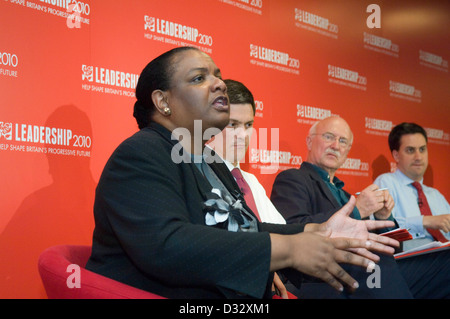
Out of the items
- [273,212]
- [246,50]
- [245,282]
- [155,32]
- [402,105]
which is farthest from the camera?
[402,105]

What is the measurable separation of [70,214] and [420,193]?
3.18 m

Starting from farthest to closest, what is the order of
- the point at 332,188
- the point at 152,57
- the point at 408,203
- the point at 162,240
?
the point at 408,203 < the point at 332,188 < the point at 152,57 < the point at 162,240

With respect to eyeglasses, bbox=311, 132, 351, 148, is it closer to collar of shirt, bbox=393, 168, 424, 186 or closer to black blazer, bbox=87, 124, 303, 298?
collar of shirt, bbox=393, 168, 424, 186

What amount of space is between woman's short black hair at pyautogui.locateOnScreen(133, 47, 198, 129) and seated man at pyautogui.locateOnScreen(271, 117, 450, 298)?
127 centimetres

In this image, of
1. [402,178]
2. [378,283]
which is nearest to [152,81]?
[378,283]

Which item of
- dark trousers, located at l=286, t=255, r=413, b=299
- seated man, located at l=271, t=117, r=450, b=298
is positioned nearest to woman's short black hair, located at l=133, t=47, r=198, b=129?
dark trousers, located at l=286, t=255, r=413, b=299

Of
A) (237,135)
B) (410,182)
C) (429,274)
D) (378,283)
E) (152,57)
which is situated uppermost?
(152,57)

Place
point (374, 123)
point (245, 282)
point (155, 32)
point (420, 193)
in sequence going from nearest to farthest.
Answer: point (245, 282)
point (155, 32)
point (420, 193)
point (374, 123)

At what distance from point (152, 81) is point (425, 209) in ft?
11.0

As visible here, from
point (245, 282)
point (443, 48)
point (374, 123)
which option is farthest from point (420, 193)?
point (245, 282)

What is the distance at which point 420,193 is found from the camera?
4.50 m

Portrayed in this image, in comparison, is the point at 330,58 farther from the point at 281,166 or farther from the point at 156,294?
the point at 156,294

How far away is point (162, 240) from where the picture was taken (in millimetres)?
1328

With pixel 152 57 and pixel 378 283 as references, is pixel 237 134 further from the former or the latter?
pixel 378 283
